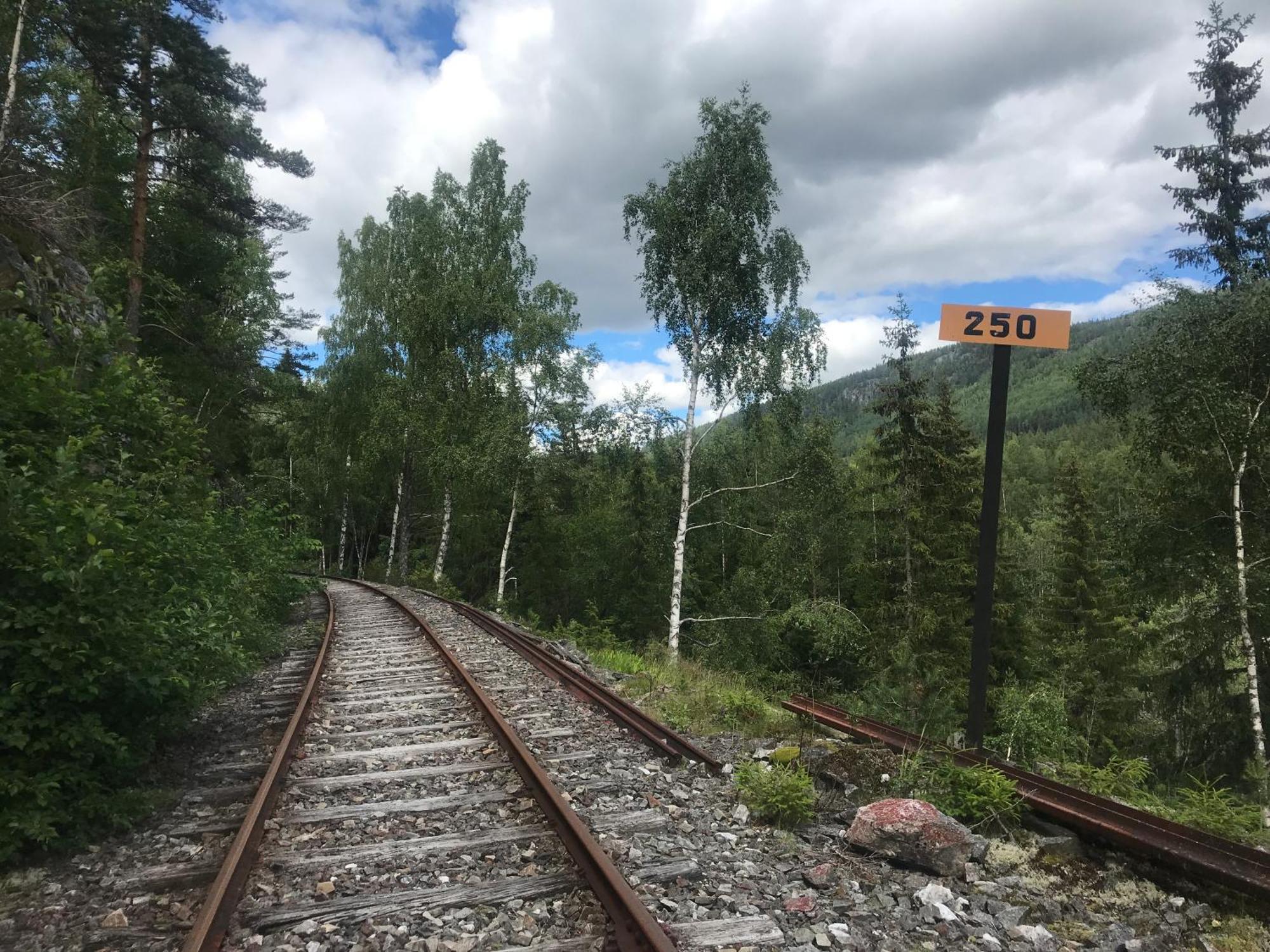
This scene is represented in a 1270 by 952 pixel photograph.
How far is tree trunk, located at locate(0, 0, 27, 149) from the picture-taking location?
33.2ft

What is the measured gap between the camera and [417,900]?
328 cm

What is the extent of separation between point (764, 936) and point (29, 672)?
3860mm

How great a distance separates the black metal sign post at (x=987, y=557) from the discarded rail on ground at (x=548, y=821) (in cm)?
209

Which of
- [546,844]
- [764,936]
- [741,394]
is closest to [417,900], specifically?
[546,844]

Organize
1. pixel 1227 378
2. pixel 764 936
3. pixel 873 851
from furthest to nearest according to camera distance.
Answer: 1. pixel 1227 378
2. pixel 873 851
3. pixel 764 936

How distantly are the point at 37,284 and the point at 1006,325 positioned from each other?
9.49 meters

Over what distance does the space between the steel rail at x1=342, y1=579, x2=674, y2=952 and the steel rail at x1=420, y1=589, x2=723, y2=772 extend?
1.04 metres

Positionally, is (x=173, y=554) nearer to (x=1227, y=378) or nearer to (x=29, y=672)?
(x=29, y=672)

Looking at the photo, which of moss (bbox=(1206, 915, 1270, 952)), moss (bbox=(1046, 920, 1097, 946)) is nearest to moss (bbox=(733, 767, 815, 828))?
moss (bbox=(1046, 920, 1097, 946))

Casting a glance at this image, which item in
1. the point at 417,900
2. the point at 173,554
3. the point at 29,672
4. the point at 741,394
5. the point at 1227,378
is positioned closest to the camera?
the point at 417,900

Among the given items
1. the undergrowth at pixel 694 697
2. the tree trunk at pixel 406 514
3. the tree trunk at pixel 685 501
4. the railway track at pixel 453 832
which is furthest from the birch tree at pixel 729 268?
the tree trunk at pixel 406 514

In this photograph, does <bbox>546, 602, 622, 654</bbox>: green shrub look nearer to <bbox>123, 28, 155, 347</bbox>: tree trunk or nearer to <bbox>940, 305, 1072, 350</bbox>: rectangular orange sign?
<bbox>940, 305, 1072, 350</bbox>: rectangular orange sign

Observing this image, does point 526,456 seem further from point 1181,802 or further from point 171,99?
point 1181,802

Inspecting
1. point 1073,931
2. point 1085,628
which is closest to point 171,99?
point 1073,931
